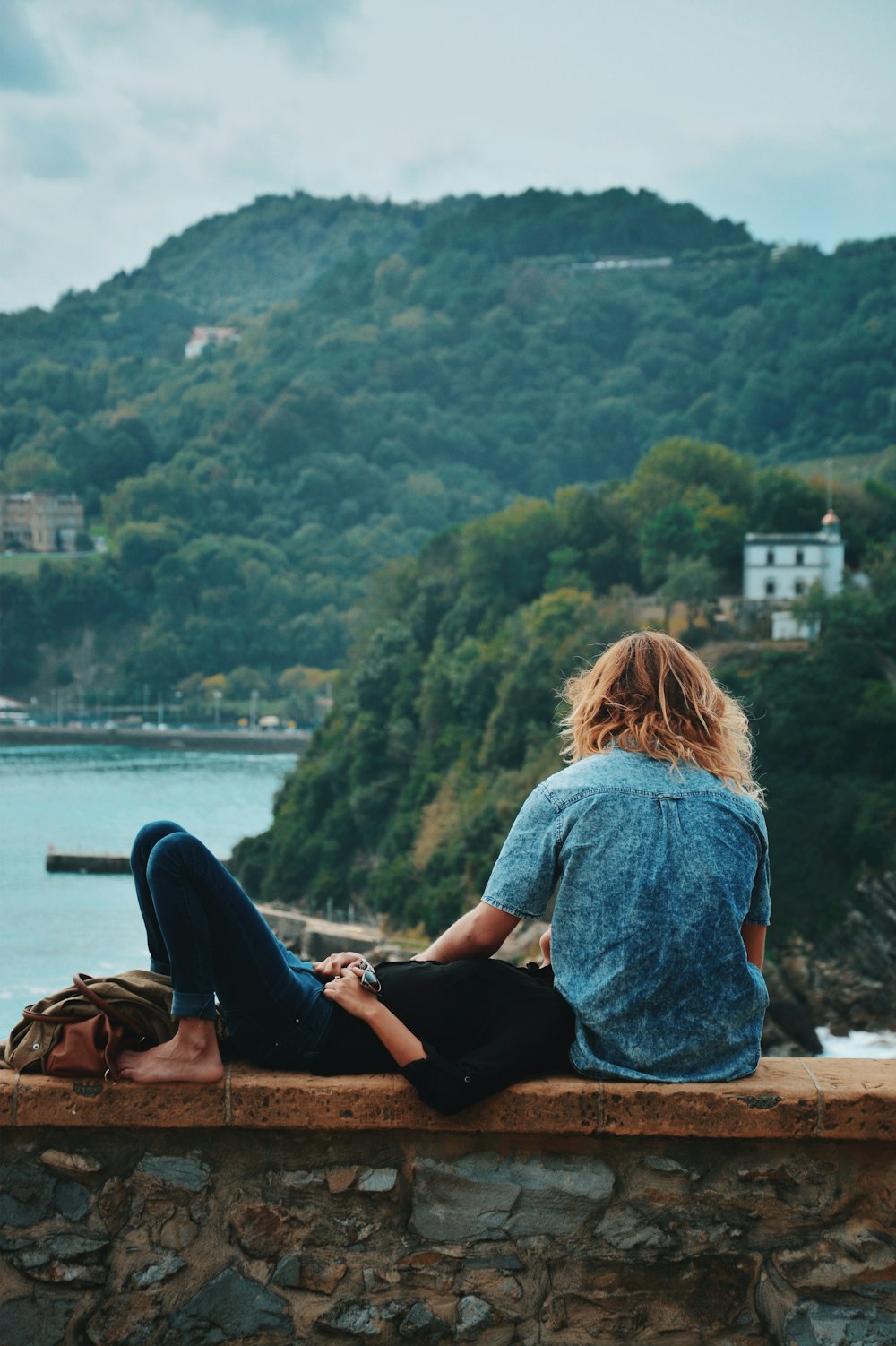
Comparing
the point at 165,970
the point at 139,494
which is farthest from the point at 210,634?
the point at 165,970

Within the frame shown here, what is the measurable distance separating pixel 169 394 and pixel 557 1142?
156020 millimetres

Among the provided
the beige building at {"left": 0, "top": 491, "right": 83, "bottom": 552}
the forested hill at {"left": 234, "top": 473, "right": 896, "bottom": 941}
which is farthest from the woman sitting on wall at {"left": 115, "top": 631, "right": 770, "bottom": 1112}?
the beige building at {"left": 0, "top": 491, "right": 83, "bottom": 552}

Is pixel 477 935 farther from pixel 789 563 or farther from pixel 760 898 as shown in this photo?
pixel 789 563

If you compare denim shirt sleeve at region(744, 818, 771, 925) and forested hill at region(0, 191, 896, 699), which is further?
forested hill at region(0, 191, 896, 699)

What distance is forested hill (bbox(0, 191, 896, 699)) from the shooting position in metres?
125

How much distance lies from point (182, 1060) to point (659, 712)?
1.23 meters

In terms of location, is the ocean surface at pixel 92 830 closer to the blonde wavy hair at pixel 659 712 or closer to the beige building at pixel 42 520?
the blonde wavy hair at pixel 659 712

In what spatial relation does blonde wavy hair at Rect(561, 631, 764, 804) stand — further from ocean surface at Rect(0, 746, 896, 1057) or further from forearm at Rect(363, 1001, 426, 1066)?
ocean surface at Rect(0, 746, 896, 1057)

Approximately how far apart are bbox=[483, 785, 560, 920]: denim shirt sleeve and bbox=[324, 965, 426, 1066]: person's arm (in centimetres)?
31

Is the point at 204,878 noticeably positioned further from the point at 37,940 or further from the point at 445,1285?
the point at 37,940

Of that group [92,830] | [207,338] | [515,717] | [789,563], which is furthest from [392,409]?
[515,717]

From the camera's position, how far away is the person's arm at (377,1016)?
3.17 m

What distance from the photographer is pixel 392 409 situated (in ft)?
482

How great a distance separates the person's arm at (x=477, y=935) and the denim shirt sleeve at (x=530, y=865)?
0.03 m
